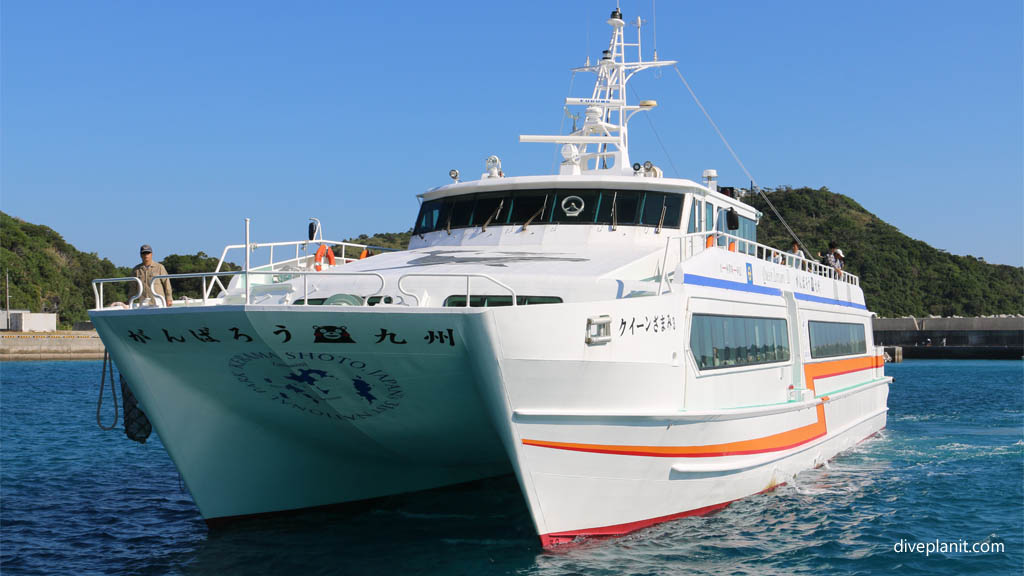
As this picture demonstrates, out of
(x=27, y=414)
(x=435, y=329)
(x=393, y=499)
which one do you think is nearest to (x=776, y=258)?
(x=393, y=499)

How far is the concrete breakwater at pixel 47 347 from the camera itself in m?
55.2

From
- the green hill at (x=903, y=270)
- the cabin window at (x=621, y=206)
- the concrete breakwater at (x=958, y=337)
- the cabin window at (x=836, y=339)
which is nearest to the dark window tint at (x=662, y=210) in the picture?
the cabin window at (x=621, y=206)

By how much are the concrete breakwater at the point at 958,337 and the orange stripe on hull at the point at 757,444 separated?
1928 inches

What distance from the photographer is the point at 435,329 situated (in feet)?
25.7

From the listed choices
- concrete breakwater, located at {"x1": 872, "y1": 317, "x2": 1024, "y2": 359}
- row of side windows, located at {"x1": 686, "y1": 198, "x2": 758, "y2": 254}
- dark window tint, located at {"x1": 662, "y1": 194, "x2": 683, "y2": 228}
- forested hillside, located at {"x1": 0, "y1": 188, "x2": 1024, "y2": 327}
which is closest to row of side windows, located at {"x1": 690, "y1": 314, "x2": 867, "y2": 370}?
row of side windows, located at {"x1": 686, "y1": 198, "x2": 758, "y2": 254}

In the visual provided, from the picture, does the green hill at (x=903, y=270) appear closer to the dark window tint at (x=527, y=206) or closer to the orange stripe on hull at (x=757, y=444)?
the orange stripe on hull at (x=757, y=444)

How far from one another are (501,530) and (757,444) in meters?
3.28

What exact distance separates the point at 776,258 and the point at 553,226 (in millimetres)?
4560

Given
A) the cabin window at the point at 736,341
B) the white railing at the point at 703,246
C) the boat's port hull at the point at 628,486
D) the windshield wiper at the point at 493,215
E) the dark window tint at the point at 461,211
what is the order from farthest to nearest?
the dark window tint at the point at 461,211 < the windshield wiper at the point at 493,215 < the cabin window at the point at 736,341 < the white railing at the point at 703,246 < the boat's port hull at the point at 628,486

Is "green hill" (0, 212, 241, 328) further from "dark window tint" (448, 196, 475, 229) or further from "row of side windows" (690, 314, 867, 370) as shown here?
"row of side windows" (690, 314, 867, 370)

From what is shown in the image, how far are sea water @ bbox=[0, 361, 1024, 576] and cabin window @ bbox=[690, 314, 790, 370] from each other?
174 cm

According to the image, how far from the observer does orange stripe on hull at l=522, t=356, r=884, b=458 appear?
8.62 meters

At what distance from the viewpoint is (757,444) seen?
10953 mm

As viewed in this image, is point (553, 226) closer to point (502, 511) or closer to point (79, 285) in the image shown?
point (502, 511)
